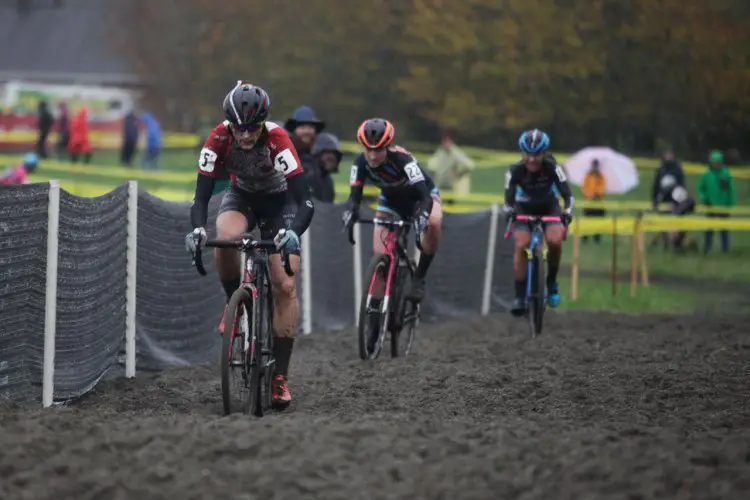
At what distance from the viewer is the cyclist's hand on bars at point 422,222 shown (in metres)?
12.0

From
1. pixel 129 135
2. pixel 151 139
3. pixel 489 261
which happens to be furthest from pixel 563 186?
pixel 129 135

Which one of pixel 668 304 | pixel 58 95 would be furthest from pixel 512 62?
pixel 58 95

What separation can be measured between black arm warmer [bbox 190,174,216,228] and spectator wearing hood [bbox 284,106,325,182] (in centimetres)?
639

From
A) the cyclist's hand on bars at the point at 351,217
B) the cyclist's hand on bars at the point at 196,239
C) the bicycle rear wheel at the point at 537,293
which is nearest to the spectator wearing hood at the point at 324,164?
the bicycle rear wheel at the point at 537,293

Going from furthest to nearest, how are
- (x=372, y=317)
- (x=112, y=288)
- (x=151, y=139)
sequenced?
(x=151, y=139)
(x=372, y=317)
(x=112, y=288)

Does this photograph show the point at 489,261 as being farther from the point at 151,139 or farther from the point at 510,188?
the point at 151,139

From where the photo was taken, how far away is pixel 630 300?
67.5ft

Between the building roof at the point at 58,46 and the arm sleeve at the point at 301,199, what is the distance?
92.7 m

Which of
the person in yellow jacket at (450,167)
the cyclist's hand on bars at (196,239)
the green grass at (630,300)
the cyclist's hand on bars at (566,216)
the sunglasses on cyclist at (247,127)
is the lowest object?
the green grass at (630,300)

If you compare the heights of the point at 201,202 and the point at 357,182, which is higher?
the point at 357,182

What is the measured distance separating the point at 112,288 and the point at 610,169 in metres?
19.0

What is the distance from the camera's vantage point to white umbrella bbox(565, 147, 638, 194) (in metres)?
28.1

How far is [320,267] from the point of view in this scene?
15289 millimetres

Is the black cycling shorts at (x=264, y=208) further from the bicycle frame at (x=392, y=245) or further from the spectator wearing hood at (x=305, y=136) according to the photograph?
the spectator wearing hood at (x=305, y=136)
